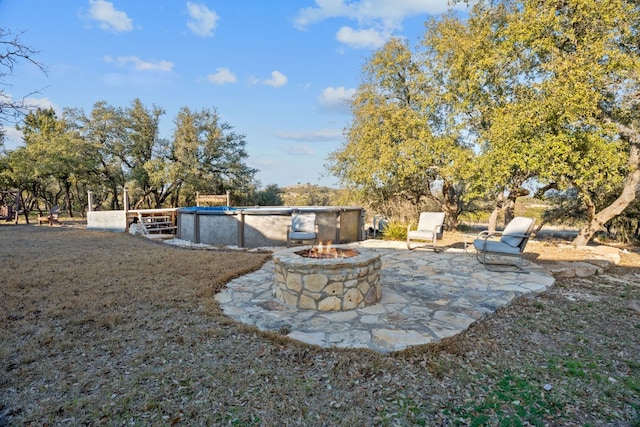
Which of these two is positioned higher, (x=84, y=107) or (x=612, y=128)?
(x=84, y=107)

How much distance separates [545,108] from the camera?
6570 millimetres

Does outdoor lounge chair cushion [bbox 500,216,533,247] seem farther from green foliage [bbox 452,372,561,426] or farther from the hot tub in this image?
the hot tub

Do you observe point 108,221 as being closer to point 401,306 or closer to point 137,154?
point 137,154

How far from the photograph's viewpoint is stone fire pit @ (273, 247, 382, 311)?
355 centimetres

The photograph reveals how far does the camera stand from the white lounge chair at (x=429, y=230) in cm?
691

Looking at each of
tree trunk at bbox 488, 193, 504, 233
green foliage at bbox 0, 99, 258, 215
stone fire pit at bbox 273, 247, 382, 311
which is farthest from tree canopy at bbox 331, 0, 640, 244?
green foliage at bbox 0, 99, 258, 215

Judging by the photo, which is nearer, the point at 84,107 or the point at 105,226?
the point at 105,226

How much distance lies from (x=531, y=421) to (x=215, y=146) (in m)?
17.4

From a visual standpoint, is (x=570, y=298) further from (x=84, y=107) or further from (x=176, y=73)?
(x=84, y=107)

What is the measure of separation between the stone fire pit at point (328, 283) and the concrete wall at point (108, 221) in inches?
396

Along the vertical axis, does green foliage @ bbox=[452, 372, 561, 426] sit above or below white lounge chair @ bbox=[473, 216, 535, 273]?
below

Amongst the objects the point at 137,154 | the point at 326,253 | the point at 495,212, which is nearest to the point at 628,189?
the point at 495,212

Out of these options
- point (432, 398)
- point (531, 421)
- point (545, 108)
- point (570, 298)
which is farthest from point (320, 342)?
point (545, 108)

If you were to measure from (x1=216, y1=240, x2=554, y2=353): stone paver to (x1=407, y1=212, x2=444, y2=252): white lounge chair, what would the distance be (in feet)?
3.98
